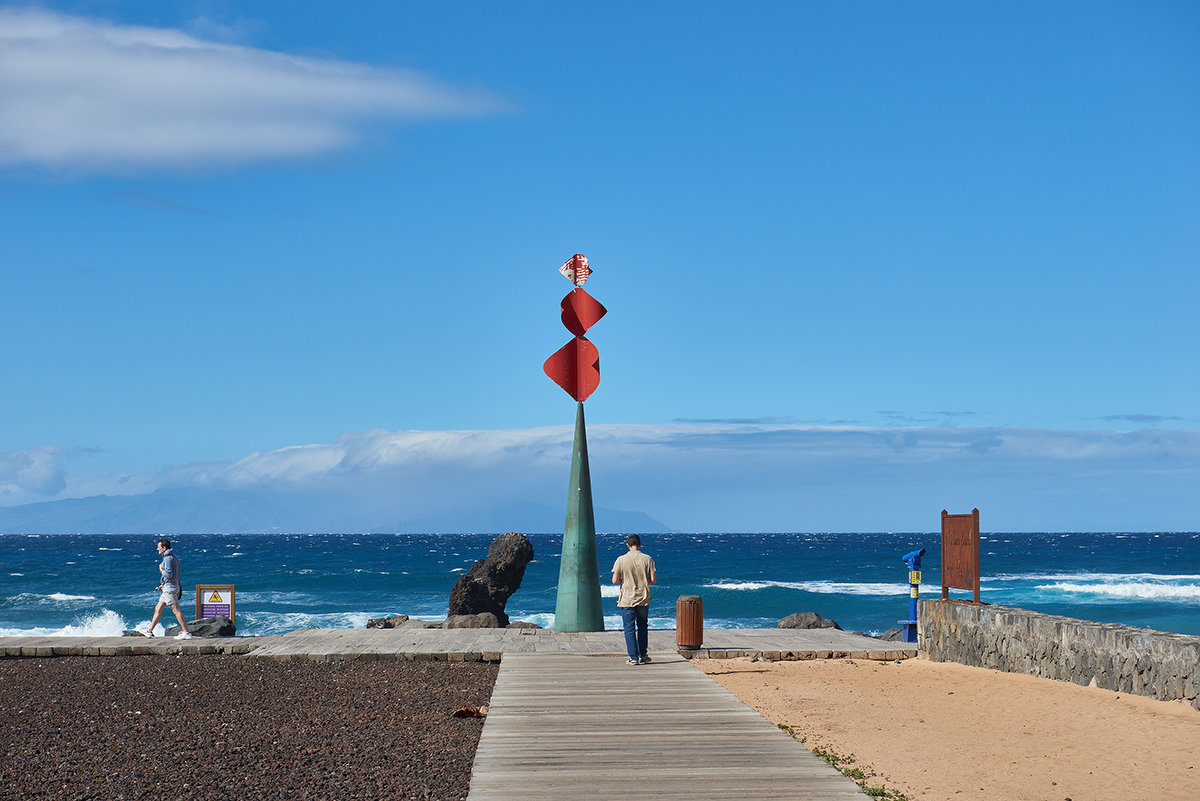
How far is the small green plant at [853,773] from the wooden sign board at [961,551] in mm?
5430

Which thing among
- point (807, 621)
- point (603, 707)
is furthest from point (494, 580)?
point (603, 707)

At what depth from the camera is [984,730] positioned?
8.86m

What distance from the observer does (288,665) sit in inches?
516

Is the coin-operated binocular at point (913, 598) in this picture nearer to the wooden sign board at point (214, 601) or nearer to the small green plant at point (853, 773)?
the small green plant at point (853, 773)

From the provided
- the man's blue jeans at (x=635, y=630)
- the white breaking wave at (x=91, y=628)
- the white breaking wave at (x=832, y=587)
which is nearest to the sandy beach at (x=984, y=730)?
the man's blue jeans at (x=635, y=630)

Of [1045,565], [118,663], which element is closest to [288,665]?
[118,663]

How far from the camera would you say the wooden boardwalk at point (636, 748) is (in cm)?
623

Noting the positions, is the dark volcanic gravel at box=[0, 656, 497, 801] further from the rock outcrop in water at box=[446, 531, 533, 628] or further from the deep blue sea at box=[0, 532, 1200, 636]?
the deep blue sea at box=[0, 532, 1200, 636]

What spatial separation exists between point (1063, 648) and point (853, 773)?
530cm

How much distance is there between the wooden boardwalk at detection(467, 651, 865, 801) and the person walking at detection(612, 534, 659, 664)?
1.37 m

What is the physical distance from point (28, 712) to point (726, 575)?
191 feet

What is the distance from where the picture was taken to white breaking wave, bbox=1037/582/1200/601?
47500mm

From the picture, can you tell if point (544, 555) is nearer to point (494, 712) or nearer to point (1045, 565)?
point (1045, 565)

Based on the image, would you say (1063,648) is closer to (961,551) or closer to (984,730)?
(961,551)
